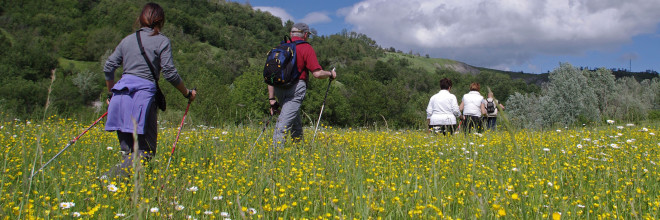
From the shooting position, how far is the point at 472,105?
9367 millimetres

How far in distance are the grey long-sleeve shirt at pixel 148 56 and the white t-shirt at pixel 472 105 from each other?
23.7 feet

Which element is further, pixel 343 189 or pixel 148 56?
pixel 148 56

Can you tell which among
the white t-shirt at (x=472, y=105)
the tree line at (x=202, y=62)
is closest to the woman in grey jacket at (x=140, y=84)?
the white t-shirt at (x=472, y=105)

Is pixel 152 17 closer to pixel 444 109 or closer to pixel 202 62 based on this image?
pixel 444 109

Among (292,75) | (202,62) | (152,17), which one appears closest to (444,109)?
(292,75)

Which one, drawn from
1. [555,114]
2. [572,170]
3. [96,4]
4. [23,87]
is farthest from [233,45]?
[572,170]

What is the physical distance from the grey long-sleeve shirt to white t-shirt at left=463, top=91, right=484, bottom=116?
Answer: 7209 mm

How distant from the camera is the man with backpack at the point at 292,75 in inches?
195

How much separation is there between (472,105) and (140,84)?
7.54 metres

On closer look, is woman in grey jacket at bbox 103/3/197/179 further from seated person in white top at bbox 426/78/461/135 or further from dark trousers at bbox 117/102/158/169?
seated person in white top at bbox 426/78/461/135

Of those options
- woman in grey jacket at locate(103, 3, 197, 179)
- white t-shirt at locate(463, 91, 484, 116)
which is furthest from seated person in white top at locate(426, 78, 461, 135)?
woman in grey jacket at locate(103, 3, 197, 179)

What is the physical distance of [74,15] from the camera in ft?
407

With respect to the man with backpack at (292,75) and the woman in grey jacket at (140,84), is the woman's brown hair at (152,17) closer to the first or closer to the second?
the woman in grey jacket at (140,84)

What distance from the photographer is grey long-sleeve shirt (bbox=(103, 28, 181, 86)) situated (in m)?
3.60
